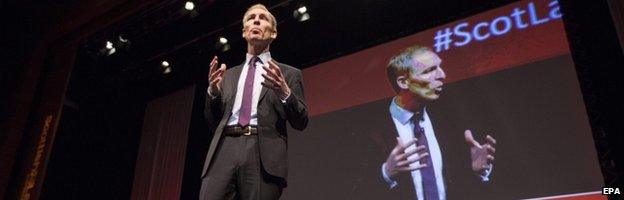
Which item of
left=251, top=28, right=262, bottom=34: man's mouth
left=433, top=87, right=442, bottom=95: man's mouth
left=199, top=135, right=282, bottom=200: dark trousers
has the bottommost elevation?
left=199, top=135, right=282, bottom=200: dark trousers

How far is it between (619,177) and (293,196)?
223cm

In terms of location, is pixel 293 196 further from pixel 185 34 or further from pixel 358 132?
pixel 185 34

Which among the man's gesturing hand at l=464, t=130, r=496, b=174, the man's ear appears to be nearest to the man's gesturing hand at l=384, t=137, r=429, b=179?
the man's gesturing hand at l=464, t=130, r=496, b=174

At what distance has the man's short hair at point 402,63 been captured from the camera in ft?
13.5

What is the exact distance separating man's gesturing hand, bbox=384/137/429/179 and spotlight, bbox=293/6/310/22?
1.58 meters

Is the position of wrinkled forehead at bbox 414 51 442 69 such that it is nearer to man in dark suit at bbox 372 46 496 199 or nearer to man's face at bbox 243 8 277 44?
man in dark suit at bbox 372 46 496 199

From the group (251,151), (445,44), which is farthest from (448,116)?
(251,151)

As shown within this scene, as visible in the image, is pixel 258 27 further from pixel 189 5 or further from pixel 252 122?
pixel 189 5

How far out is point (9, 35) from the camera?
16.7 feet

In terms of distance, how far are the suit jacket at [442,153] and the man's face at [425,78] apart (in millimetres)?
131

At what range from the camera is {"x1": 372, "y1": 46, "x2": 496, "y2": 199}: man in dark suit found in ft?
11.3

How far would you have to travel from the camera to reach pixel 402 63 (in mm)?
4195

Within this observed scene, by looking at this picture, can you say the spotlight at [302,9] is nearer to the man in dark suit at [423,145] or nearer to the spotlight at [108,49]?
the man in dark suit at [423,145]

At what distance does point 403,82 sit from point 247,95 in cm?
232
